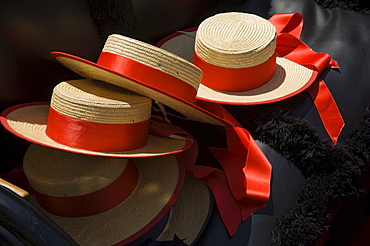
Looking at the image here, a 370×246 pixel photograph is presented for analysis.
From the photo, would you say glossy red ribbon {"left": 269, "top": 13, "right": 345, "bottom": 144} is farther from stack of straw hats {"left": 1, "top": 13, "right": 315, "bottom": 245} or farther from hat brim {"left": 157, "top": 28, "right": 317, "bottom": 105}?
stack of straw hats {"left": 1, "top": 13, "right": 315, "bottom": 245}

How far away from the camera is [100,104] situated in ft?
2.87

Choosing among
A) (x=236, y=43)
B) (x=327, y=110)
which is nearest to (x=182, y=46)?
(x=236, y=43)

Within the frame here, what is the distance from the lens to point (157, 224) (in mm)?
992

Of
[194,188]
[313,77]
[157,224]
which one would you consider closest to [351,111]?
[313,77]

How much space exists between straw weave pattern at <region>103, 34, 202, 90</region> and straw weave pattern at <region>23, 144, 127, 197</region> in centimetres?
20

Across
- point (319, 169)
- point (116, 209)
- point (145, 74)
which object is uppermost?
point (145, 74)

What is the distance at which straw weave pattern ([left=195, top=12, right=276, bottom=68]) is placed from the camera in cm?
114

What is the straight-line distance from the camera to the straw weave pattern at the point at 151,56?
919 millimetres

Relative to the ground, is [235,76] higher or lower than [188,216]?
higher

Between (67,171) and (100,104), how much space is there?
15cm

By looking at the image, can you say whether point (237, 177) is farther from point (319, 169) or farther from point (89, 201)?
point (89, 201)

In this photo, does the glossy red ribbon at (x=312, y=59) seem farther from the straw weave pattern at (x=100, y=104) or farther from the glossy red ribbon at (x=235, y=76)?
the straw weave pattern at (x=100, y=104)

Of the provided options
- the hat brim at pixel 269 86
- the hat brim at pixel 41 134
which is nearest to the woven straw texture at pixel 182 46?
the hat brim at pixel 269 86

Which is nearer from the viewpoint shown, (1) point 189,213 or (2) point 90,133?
(2) point 90,133
